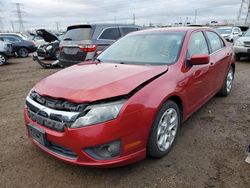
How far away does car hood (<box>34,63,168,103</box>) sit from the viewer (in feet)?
8.13

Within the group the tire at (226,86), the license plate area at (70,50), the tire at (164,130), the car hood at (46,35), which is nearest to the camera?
the tire at (164,130)

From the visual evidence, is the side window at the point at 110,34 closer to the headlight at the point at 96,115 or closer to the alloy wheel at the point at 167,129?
the alloy wheel at the point at 167,129

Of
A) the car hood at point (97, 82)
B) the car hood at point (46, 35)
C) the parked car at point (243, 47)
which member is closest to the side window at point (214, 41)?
the car hood at point (97, 82)

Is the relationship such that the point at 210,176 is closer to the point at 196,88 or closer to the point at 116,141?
the point at 116,141

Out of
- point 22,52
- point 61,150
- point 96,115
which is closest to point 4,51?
point 22,52

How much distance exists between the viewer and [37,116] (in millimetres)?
2674

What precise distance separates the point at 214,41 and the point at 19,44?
14115mm

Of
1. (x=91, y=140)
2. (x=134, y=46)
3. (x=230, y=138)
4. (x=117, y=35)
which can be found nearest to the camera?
(x=91, y=140)

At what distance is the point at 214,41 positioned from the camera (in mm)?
4750

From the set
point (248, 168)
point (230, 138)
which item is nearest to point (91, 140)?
point (248, 168)

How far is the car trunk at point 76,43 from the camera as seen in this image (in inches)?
286

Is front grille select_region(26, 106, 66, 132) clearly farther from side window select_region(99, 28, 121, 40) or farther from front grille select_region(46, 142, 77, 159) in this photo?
side window select_region(99, 28, 121, 40)

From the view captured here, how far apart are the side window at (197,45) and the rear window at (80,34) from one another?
4023 millimetres

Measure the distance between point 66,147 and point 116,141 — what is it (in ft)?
1.70
